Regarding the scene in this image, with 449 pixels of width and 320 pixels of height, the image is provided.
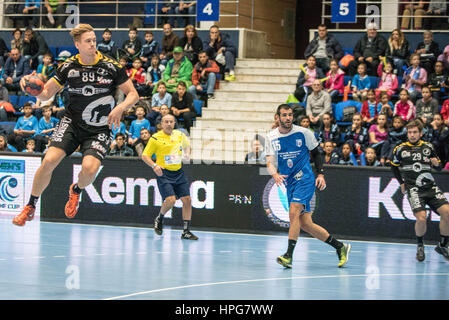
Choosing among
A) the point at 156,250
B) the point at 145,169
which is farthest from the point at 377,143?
the point at 156,250

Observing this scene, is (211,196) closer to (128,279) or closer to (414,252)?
(414,252)

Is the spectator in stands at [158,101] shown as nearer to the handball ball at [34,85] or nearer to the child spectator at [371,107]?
the child spectator at [371,107]

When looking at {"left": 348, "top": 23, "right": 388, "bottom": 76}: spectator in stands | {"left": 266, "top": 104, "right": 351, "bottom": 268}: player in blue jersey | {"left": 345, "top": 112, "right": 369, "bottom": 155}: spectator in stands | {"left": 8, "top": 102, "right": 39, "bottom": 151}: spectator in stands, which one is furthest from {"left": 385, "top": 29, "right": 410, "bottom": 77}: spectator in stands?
{"left": 8, "top": 102, "right": 39, "bottom": 151}: spectator in stands

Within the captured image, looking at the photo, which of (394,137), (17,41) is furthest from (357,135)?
(17,41)

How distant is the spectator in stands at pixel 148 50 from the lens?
2066 cm

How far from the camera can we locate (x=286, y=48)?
973 inches

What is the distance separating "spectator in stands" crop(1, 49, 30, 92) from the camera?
2114 centimetres

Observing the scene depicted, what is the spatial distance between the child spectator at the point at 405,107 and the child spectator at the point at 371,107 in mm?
454

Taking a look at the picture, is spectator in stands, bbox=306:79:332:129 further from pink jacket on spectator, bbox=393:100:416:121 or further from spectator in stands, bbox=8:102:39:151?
spectator in stands, bbox=8:102:39:151

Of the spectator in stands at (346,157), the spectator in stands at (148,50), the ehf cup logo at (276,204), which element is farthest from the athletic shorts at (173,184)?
the spectator in stands at (148,50)

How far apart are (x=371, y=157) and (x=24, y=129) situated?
845cm

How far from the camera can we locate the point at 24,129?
18.8 m

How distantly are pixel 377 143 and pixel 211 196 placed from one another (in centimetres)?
358

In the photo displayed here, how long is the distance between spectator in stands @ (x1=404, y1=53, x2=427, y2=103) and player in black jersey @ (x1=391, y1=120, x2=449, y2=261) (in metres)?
5.16
